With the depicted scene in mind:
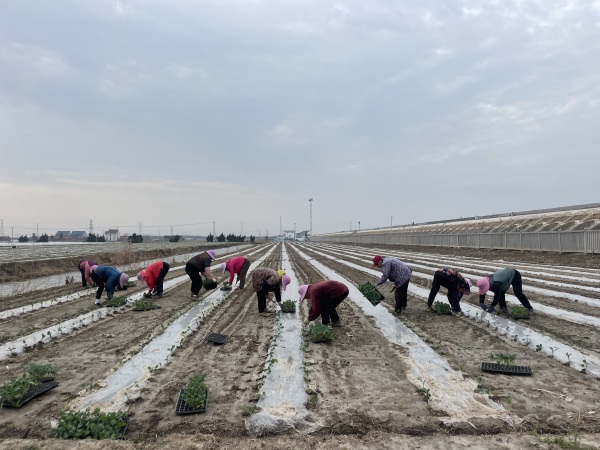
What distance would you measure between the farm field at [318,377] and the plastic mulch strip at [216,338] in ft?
0.51

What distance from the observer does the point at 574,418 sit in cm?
354

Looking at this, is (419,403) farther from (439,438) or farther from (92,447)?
(92,447)

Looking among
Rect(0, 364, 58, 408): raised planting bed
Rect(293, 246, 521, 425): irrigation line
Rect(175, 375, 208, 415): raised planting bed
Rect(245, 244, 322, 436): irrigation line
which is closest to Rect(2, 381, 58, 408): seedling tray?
Rect(0, 364, 58, 408): raised planting bed

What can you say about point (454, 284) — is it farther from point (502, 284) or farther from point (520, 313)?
point (520, 313)

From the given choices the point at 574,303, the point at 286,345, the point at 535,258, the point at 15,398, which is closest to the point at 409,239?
the point at 535,258

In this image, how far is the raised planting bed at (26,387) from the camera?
392 cm

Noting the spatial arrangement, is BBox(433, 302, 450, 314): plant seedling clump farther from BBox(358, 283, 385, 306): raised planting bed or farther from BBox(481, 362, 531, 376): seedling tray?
BBox(481, 362, 531, 376): seedling tray

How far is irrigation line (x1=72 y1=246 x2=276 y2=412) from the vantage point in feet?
13.1

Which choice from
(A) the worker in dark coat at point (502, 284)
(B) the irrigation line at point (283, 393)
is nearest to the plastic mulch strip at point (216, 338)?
(B) the irrigation line at point (283, 393)

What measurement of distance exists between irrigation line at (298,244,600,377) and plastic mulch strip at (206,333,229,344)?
191 inches

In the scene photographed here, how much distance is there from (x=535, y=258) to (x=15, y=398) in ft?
81.5

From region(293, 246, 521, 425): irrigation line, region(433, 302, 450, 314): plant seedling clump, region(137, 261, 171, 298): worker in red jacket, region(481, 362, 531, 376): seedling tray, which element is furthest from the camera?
region(137, 261, 171, 298): worker in red jacket

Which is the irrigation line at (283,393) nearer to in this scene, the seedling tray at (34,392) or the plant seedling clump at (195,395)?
the plant seedling clump at (195,395)

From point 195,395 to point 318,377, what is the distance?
60.8 inches
